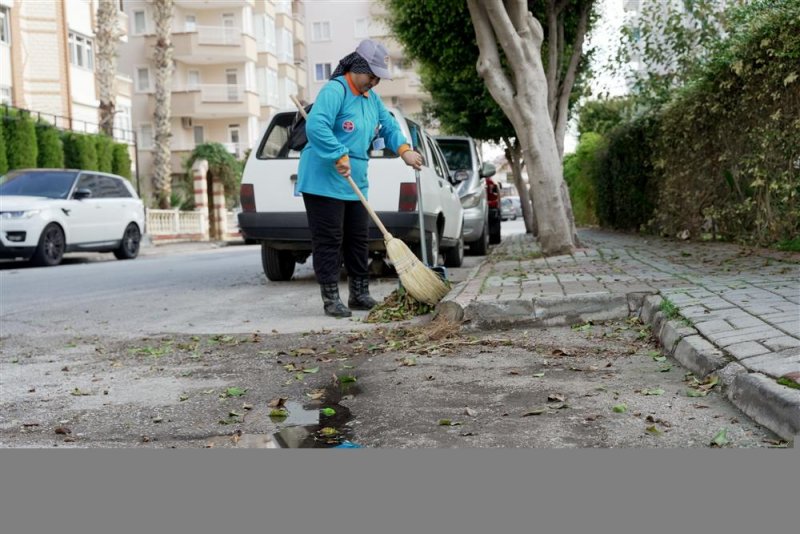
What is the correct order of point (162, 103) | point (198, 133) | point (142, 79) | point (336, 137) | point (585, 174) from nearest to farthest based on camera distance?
point (336, 137) → point (585, 174) → point (162, 103) → point (142, 79) → point (198, 133)

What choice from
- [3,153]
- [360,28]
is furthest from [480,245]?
[360,28]

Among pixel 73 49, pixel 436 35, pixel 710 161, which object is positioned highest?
pixel 73 49

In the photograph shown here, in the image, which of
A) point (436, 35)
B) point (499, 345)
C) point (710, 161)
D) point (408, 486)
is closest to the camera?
point (408, 486)

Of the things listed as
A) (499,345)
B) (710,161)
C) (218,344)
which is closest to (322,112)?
(218,344)

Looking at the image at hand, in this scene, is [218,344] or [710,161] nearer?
[218,344]

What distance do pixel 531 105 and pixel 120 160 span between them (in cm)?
2376

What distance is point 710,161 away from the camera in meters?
12.2

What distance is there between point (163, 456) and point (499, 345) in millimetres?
2697

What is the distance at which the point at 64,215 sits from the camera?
55.9ft

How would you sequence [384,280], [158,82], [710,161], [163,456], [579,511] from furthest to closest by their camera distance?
[158,82]
[710,161]
[384,280]
[163,456]
[579,511]

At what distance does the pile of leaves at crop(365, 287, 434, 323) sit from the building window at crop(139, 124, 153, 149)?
4566 cm

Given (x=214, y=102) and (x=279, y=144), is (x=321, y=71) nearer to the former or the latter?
(x=214, y=102)

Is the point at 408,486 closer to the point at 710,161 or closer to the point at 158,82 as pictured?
the point at 710,161

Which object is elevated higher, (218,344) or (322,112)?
(322,112)
